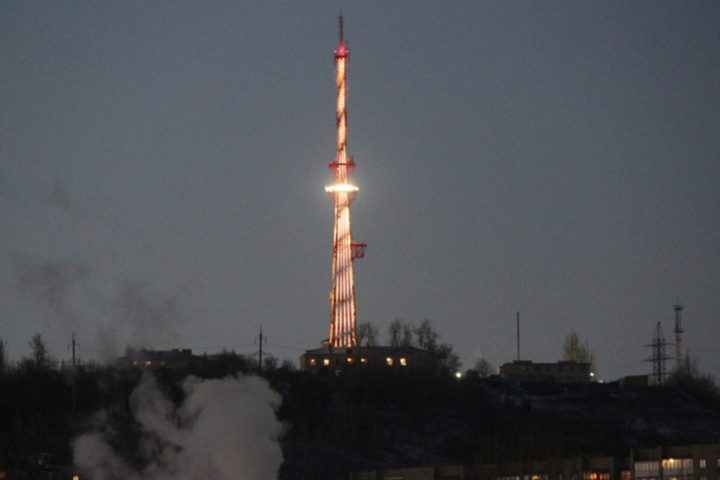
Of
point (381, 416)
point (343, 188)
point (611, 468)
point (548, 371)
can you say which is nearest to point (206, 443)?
point (611, 468)

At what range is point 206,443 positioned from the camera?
91.0 metres

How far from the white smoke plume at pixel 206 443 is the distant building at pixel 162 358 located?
32575 mm

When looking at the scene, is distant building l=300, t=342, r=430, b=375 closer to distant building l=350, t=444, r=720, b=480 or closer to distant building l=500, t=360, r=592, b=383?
distant building l=500, t=360, r=592, b=383

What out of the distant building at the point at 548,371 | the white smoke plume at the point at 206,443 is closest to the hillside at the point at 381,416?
the white smoke plume at the point at 206,443

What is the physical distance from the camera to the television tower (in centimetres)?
15362

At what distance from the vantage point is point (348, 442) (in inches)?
5566

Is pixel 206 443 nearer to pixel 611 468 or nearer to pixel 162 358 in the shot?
pixel 611 468

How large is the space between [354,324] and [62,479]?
5568 centimetres

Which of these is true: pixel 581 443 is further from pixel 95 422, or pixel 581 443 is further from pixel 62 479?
pixel 62 479

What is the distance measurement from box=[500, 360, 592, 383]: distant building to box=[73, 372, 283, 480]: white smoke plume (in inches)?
2709

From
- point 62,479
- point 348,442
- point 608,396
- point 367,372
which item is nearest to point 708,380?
point 608,396

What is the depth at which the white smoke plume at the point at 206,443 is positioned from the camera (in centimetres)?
8838

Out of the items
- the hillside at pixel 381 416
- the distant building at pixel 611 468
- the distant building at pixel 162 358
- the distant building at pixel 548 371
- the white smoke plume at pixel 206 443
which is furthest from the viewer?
the distant building at pixel 548 371

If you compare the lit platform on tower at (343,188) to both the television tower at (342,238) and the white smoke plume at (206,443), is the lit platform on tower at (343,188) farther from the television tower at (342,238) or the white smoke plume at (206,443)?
the white smoke plume at (206,443)
